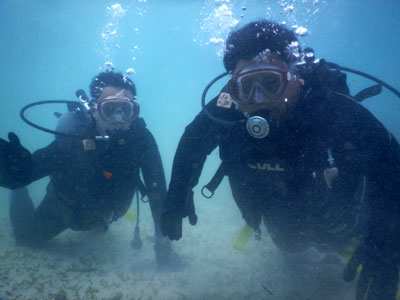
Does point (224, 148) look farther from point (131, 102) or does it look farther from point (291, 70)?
point (131, 102)

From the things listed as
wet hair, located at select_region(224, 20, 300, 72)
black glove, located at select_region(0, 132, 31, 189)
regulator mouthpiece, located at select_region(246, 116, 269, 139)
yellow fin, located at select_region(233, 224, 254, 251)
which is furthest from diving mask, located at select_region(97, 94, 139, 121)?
yellow fin, located at select_region(233, 224, 254, 251)

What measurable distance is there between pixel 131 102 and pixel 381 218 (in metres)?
4.55

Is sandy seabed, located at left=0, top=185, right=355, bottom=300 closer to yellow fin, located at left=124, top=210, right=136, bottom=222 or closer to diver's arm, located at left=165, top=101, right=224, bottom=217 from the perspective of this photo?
yellow fin, located at left=124, top=210, right=136, bottom=222

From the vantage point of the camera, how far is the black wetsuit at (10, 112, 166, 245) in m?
4.72

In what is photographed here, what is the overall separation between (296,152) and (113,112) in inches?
146

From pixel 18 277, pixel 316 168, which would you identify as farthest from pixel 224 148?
pixel 18 277

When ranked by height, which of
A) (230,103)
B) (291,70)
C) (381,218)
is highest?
(291,70)

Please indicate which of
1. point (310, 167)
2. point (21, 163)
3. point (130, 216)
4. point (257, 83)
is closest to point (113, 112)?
point (21, 163)

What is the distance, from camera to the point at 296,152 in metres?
2.81

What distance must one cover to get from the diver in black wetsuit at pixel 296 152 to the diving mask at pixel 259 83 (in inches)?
0.4

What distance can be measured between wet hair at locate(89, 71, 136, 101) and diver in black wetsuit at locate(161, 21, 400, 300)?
2663 mm

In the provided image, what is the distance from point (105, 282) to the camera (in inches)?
176

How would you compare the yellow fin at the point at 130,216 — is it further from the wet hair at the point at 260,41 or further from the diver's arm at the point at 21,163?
the wet hair at the point at 260,41

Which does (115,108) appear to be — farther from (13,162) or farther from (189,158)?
(189,158)
